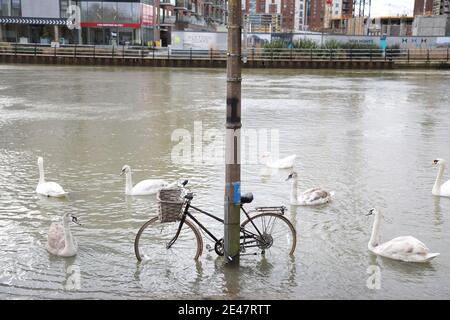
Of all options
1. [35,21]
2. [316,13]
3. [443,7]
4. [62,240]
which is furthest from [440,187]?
[316,13]

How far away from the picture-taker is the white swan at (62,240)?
20.3 ft

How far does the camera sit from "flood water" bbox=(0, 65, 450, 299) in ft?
18.5

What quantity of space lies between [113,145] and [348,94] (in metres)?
15.9

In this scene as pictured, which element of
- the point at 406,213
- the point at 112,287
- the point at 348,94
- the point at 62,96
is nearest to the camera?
the point at 112,287

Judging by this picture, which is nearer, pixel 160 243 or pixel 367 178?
pixel 160 243

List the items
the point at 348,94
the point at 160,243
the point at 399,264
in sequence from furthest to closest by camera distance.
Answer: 1. the point at 348,94
2. the point at 160,243
3. the point at 399,264

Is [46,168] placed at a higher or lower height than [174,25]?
lower

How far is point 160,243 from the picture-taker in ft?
22.1

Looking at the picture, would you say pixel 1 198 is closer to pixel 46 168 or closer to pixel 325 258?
pixel 46 168

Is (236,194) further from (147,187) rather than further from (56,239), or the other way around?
(147,187)

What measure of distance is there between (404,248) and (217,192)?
142 inches

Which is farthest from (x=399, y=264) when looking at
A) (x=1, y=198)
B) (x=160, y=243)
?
(x=1, y=198)

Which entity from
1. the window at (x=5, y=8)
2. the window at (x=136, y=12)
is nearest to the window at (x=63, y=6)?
the window at (x=5, y=8)

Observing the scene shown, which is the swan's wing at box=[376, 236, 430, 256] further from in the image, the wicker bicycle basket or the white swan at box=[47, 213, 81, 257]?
the white swan at box=[47, 213, 81, 257]
